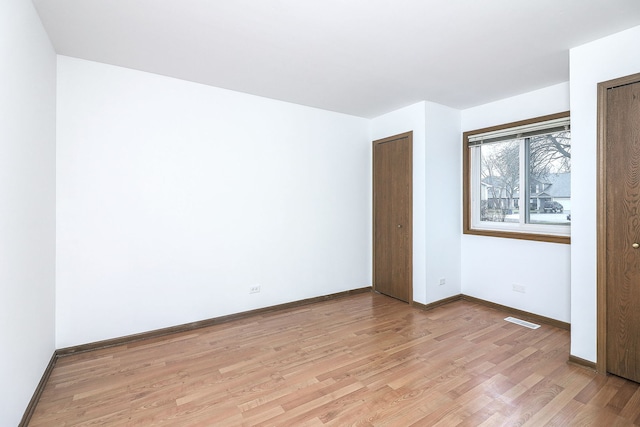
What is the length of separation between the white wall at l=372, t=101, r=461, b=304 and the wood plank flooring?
801 millimetres

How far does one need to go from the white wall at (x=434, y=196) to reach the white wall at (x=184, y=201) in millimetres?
1015

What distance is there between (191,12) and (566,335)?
4.38m

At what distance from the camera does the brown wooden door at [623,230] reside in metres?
2.18

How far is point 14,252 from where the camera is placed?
1.71 meters

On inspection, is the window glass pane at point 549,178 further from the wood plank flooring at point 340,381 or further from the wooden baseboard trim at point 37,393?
the wooden baseboard trim at point 37,393

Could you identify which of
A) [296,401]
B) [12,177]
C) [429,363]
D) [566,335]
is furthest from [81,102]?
[566,335]

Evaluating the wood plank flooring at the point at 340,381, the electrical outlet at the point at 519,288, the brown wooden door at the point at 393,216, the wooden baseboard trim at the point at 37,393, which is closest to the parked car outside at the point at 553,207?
the electrical outlet at the point at 519,288

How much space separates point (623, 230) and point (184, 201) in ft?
12.6

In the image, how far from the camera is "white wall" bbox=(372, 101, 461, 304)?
3.84 metres

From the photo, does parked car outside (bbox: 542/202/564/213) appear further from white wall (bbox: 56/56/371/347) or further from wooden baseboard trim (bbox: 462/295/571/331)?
white wall (bbox: 56/56/371/347)

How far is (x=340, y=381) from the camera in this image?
2.26 m

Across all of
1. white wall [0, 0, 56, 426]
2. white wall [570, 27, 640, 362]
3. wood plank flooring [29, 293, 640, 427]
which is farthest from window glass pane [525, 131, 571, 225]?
white wall [0, 0, 56, 426]

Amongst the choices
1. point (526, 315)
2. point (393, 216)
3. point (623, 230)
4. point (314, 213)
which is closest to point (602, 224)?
point (623, 230)

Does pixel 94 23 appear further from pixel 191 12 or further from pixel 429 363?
pixel 429 363
